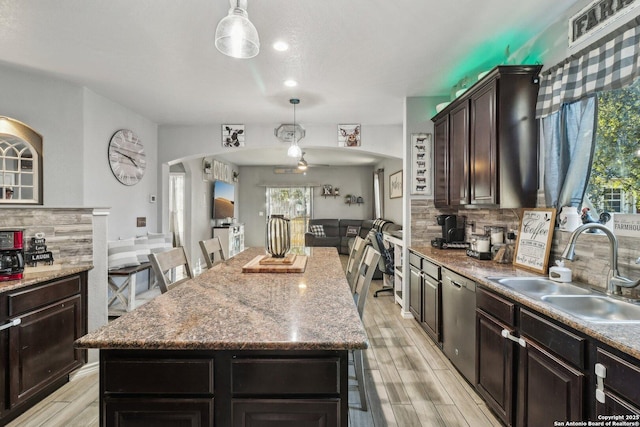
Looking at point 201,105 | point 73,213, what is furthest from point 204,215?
point 73,213

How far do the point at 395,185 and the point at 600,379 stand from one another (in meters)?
5.91

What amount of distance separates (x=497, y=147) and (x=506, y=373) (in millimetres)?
1576

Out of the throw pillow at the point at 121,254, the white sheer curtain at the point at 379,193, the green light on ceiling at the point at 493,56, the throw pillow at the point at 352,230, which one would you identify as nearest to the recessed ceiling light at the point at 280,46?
the green light on ceiling at the point at 493,56

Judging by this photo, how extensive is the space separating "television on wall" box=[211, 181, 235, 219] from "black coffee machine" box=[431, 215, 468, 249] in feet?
18.0

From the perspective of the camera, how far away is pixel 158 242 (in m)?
4.36

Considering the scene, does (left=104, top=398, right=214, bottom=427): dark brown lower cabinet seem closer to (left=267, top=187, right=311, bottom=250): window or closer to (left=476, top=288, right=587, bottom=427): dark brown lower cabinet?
(left=476, top=288, right=587, bottom=427): dark brown lower cabinet

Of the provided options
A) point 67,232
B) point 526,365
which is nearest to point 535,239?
point 526,365

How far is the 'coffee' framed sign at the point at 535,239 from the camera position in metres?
2.20

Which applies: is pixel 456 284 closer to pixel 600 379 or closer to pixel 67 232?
pixel 600 379

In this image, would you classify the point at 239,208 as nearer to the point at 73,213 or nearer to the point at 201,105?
the point at 201,105

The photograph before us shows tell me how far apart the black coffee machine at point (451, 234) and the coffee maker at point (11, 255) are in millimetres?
3661

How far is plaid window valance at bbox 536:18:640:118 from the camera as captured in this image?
164cm

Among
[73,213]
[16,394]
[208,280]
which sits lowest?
[16,394]

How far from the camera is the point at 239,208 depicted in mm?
9961
